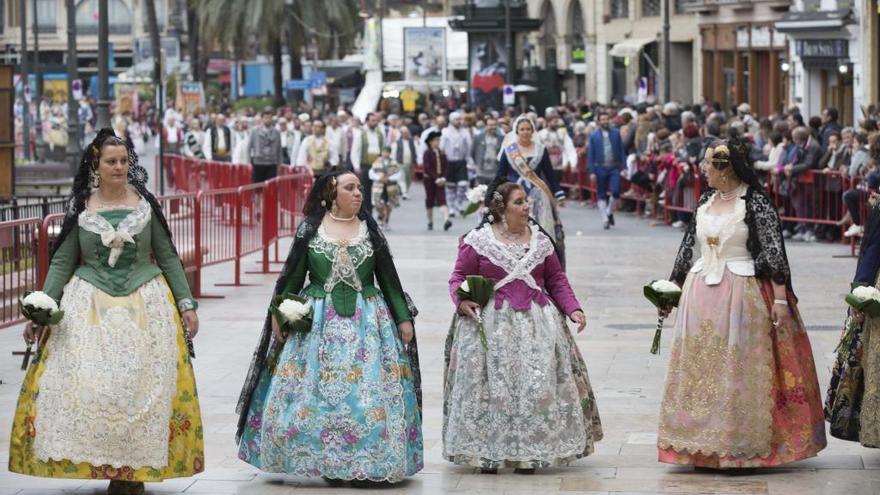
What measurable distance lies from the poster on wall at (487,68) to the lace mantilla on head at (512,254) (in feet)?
130

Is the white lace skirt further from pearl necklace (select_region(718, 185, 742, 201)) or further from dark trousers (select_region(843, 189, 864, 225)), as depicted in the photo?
dark trousers (select_region(843, 189, 864, 225))

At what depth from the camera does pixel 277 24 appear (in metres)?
55.5

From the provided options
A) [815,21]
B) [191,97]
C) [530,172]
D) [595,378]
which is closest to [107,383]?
[595,378]

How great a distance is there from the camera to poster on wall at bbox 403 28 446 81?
55719 millimetres

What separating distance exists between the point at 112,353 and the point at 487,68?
136 ft

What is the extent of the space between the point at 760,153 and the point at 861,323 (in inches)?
649

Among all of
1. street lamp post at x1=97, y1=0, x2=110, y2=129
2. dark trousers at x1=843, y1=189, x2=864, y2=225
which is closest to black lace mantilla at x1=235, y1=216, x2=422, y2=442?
dark trousers at x1=843, y1=189, x2=864, y2=225

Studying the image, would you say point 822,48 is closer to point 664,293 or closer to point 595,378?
point 595,378

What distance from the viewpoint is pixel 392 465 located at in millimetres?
9180

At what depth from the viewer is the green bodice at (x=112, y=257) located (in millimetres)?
9000

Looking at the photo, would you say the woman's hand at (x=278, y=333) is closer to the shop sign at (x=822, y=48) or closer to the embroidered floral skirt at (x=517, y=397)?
the embroidered floral skirt at (x=517, y=397)

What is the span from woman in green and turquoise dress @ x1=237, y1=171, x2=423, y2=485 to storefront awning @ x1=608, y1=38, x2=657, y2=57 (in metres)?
48.2

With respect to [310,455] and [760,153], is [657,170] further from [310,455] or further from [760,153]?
[310,455]

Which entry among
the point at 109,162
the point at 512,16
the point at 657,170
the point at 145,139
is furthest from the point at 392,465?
the point at 145,139
